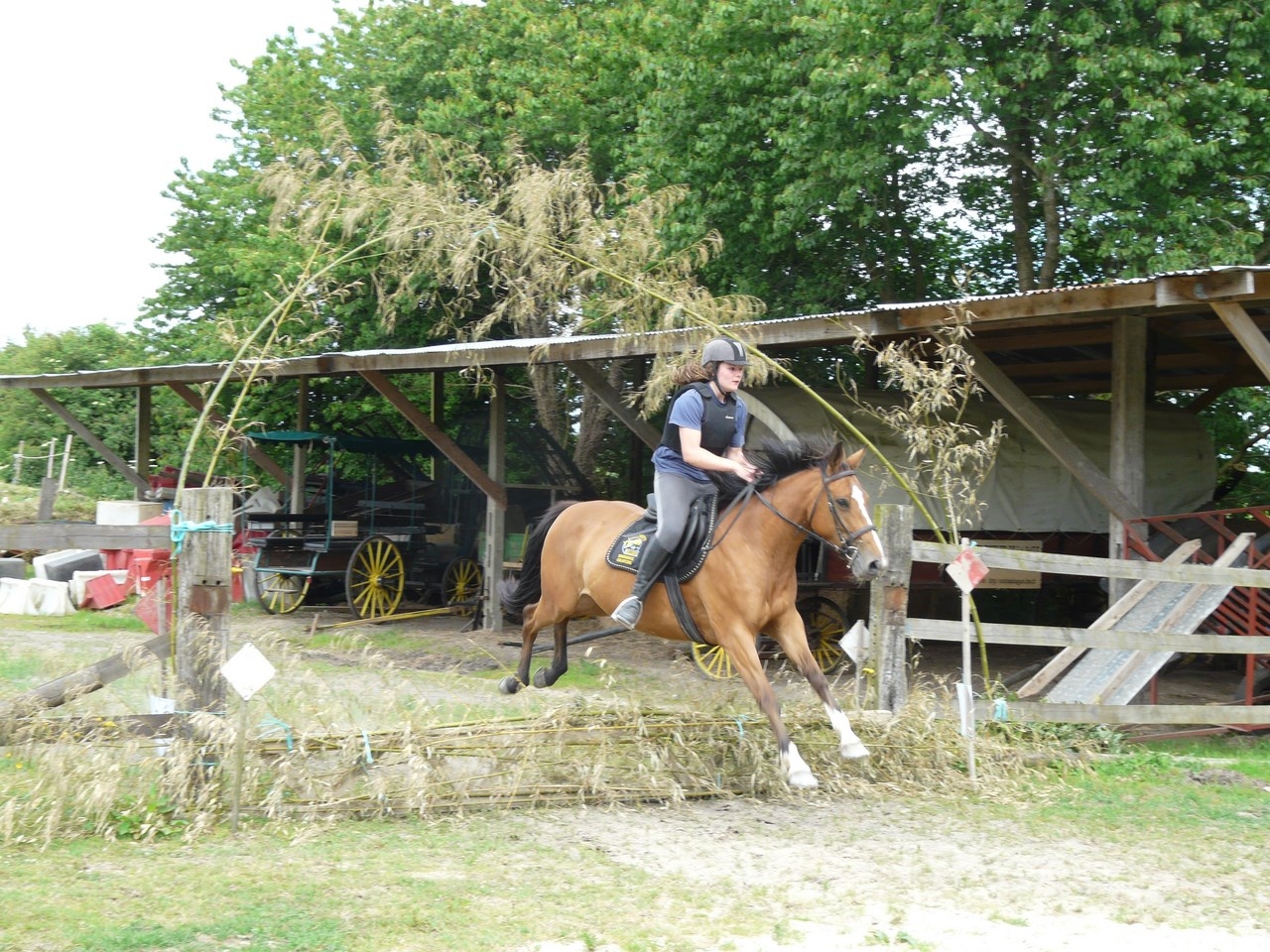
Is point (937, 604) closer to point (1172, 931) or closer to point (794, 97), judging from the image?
point (794, 97)

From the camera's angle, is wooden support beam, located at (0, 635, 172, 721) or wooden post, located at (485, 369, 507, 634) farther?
wooden post, located at (485, 369, 507, 634)

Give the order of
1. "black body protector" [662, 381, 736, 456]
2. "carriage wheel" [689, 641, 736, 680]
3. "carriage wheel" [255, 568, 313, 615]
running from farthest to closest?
"carriage wheel" [255, 568, 313, 615] < "carriage wheel" [689, 641, 736, 680] < "black body protector" [662, 381, 736, 456]

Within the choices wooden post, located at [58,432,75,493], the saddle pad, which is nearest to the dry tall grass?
the saddle pad

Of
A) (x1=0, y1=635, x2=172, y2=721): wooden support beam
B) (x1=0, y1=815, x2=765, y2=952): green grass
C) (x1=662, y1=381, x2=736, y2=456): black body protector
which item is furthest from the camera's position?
(x1=662, y1=381, x2=736, y2=456): black body protector

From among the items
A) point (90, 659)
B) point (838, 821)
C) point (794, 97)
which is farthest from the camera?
point (794, 97)

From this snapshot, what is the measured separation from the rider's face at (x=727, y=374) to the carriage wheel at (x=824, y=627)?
5.59 metres

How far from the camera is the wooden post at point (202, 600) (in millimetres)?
5758

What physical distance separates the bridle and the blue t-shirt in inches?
10.2

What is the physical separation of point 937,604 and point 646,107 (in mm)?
8788

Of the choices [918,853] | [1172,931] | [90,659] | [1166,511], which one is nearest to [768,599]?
[918,853]

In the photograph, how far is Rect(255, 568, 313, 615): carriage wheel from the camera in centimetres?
1566

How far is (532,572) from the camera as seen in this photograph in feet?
29.5

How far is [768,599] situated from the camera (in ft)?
22.4

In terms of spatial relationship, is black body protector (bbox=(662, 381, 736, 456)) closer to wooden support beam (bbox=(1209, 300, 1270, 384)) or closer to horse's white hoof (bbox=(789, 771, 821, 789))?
horse's white hoof (bbox=(789, 771, 821, 789))
